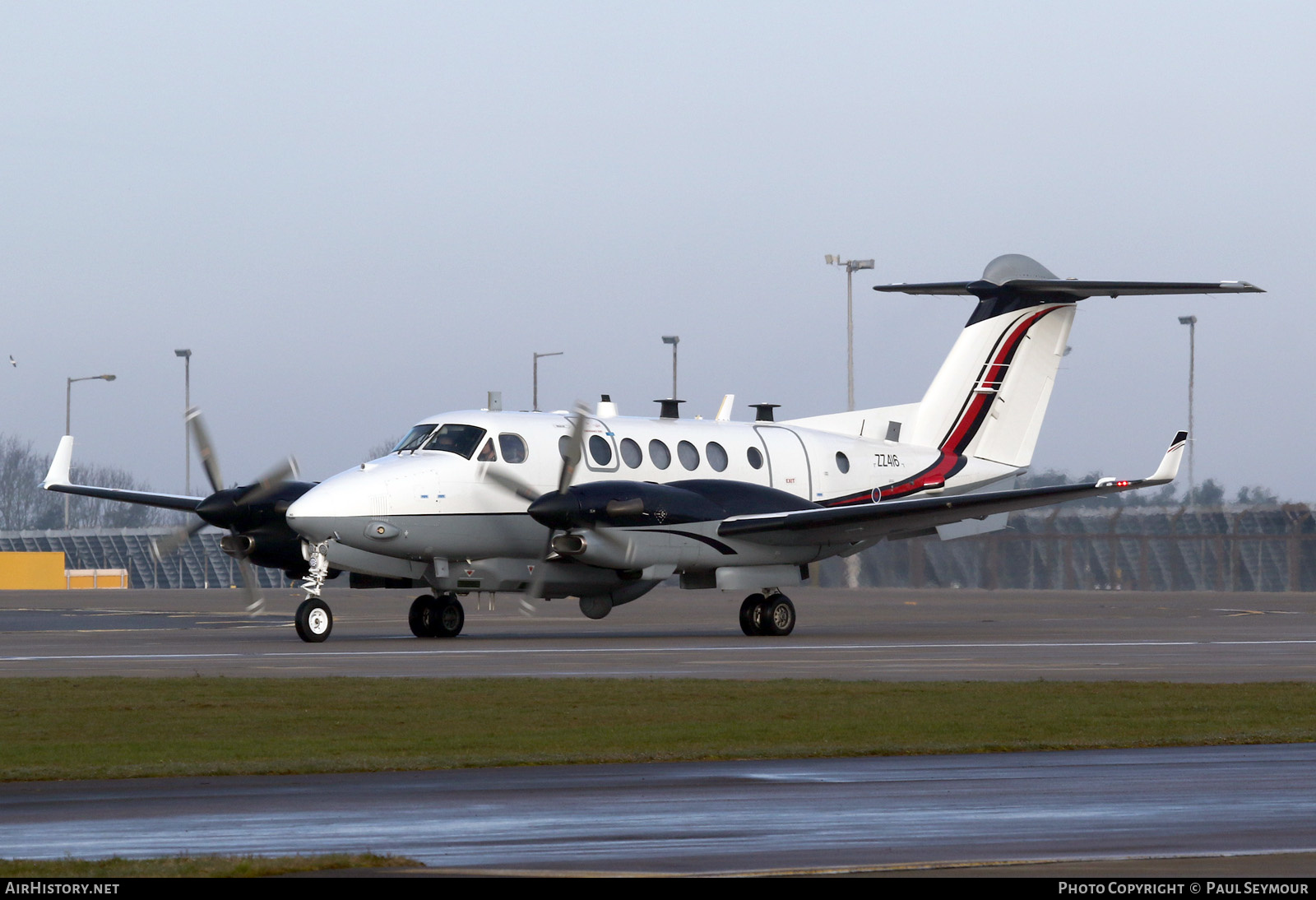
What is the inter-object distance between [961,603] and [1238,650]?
754 inches

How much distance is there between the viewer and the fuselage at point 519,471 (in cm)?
2812

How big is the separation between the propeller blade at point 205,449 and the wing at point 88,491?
252cm

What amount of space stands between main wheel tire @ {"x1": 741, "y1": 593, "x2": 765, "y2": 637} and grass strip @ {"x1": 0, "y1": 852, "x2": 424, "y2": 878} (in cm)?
2303

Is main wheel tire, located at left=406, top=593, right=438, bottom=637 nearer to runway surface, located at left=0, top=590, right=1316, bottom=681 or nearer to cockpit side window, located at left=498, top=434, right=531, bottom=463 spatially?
runway surface, located at left=0, top=590, right=1316, bottom=681

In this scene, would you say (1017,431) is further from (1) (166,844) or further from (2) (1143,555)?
(1) (166,844)

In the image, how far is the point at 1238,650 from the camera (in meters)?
25.4

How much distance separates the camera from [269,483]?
97.2 feet

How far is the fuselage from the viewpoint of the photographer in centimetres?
2812

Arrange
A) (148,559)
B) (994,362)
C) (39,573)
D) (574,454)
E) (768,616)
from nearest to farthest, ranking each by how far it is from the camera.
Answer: (574,454) → (768,616) → (994,362) → (39,573) → (148,559)

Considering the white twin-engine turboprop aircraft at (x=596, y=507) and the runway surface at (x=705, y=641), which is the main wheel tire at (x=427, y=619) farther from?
the runway surface at (x=705, y=641)

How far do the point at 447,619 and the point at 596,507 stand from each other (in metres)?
3.47

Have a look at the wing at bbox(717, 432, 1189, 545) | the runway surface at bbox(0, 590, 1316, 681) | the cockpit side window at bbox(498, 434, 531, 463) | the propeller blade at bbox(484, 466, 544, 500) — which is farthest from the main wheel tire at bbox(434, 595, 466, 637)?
the wing at bbox(717, 432, 1189, 545)

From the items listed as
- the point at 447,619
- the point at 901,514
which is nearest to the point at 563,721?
the point at 447,619

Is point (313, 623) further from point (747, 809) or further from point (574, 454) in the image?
point (747, 809)
